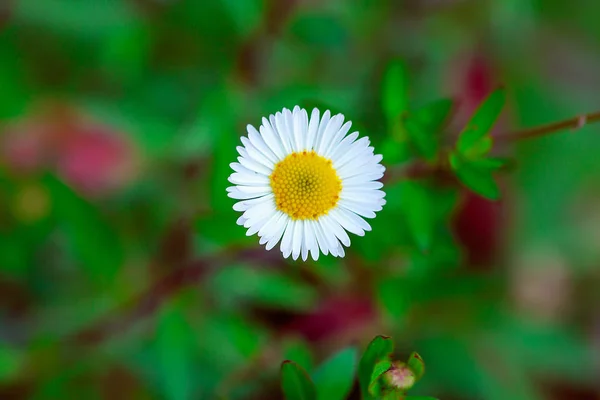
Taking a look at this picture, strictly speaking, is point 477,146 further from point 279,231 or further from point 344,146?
point 279,231

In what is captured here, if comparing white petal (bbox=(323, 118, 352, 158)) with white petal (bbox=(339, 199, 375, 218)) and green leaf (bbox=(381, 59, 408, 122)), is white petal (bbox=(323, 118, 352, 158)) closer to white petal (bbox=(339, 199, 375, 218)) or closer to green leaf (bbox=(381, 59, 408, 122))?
white petal (bbox=(339, 199, 375, 218))

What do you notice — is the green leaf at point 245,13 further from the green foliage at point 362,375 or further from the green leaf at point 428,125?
the green foliage at point 362,375

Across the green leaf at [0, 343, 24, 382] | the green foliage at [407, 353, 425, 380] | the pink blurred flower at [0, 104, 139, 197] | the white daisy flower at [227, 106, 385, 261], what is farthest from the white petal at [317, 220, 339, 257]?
the pink blurred flower at [0, 104, 139, 197]

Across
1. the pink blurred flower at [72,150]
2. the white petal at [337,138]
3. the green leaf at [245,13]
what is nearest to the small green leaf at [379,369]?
the white petal at [337,138]

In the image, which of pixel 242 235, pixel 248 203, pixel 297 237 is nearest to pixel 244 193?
pixel 248 203

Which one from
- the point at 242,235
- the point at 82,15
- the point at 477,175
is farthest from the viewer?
the point at 82,15

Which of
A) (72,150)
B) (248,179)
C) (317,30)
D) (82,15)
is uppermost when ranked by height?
(82,15)

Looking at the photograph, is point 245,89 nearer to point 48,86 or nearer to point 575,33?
point 48,86

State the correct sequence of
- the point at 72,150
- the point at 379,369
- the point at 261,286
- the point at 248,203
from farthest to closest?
the point at 72,150
the point at 261,286
the point at 248,203
the point at 379,369
